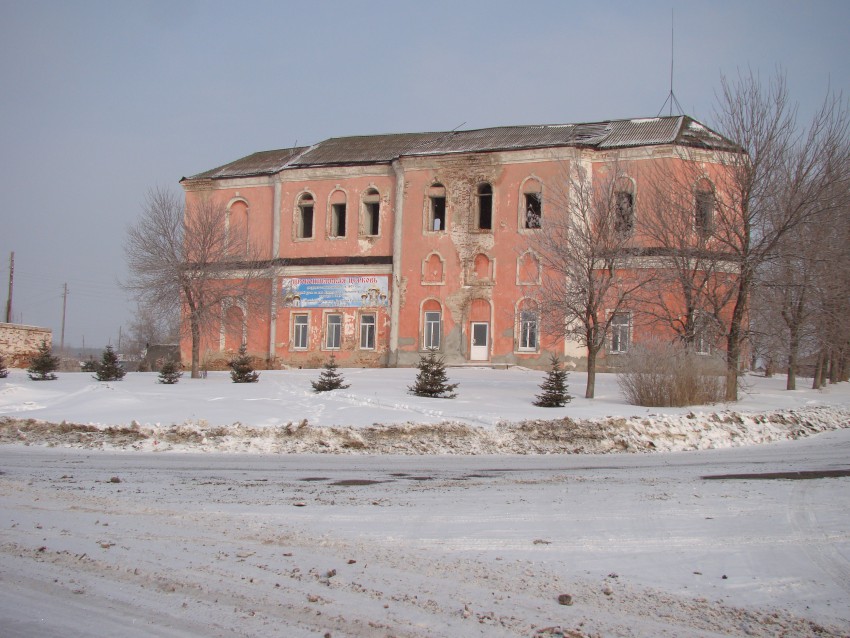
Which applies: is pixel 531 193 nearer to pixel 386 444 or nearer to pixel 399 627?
pixel 386 444

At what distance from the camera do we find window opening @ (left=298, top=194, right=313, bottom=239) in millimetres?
40906

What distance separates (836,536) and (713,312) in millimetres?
17190

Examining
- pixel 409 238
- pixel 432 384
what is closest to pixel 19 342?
pixel 409 238

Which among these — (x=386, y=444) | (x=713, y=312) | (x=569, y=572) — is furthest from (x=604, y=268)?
(x=569, y=572)

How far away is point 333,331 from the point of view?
39.4 metres

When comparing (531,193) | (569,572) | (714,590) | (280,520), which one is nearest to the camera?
(714,590)

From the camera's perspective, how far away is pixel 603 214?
73.4 ft

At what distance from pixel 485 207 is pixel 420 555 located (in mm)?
33350

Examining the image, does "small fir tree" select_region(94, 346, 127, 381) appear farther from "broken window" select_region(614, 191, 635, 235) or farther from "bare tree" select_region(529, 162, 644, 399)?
"broken window" select_region(614, 191, 635, 235)

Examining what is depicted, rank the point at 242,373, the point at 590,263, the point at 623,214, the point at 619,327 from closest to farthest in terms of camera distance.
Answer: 1. the point at 590,263
2. the point at 623,214
3. the point at 619,327
4. the point at 242,373

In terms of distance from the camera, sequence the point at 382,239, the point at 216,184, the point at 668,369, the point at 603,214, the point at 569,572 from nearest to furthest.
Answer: the point at 569,572, the point at 668,369, the point at 603,214, the point at 382,239, the point at 216,184

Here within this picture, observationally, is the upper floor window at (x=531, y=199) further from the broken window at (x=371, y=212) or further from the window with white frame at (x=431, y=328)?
the broken window at (x=371, y=212)

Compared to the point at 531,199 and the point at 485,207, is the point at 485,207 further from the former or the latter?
the point at 531,199

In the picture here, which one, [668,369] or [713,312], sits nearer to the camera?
[668,369]
